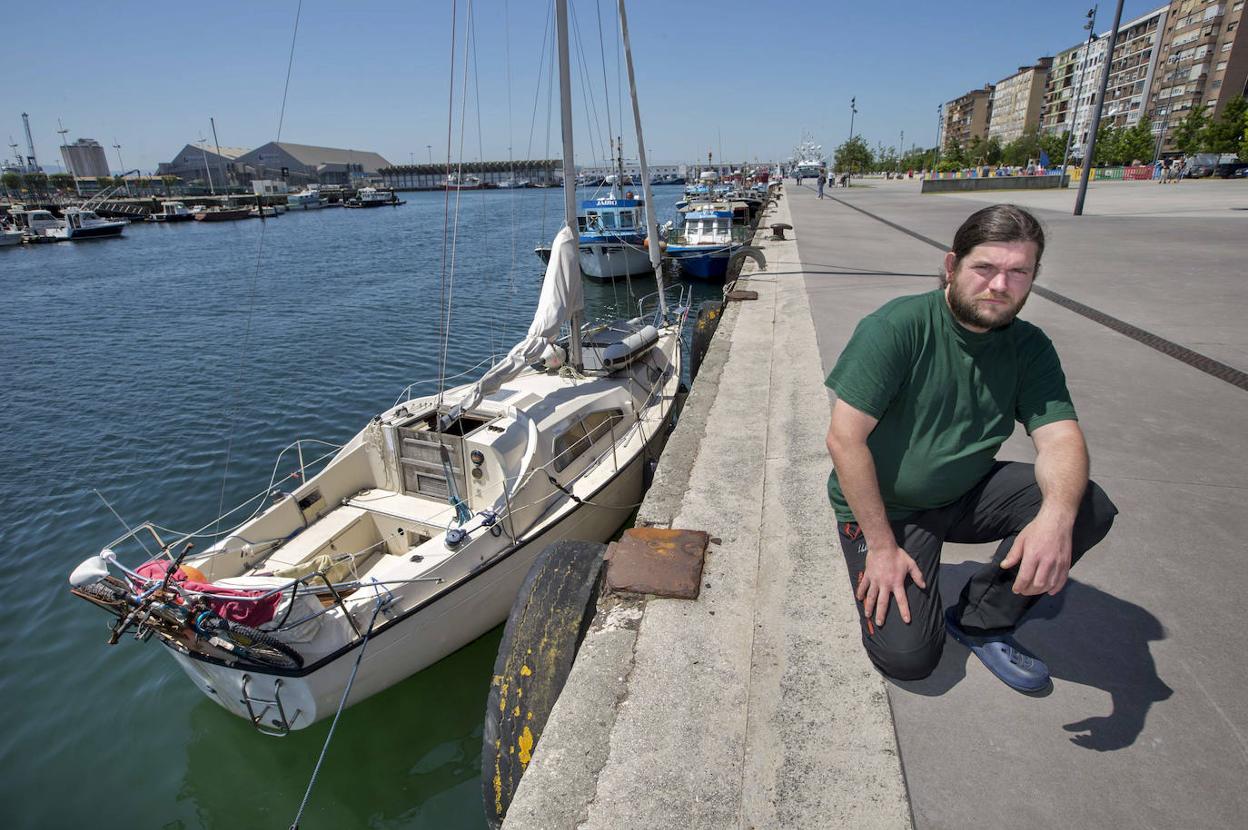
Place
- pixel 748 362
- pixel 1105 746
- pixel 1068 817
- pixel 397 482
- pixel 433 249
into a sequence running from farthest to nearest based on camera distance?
pixel 433 249 → pixel 748 362 → pixel 397 482 → pixel 1105 746 → pixel 1068 817

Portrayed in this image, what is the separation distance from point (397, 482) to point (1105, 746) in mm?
6684

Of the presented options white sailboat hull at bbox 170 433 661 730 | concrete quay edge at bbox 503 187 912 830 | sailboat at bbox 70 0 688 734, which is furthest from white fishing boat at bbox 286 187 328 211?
concrete quay edge at bbox 503 187 912 830

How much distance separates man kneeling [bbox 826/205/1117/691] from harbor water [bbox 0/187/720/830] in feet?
14.9

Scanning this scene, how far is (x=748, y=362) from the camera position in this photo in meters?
8.08

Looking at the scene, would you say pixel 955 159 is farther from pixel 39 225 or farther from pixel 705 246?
pixel 39 225

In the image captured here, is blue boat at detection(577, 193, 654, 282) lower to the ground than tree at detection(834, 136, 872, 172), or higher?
lower

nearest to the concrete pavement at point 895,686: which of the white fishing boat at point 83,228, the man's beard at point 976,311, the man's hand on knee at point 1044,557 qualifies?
the man's beard at point 976,311

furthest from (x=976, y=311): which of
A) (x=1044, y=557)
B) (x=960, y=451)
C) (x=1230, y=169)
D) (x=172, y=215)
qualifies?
(x=172, y=215)

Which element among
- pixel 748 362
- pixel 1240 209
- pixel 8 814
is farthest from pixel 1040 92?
pixel 8 814

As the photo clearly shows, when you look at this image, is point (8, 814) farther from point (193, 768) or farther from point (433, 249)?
point (433, 249)

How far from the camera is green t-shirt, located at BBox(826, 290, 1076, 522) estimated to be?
7.95 ft

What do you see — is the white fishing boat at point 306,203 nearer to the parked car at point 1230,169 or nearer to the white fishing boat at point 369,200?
the white fishing boat at point 369,200

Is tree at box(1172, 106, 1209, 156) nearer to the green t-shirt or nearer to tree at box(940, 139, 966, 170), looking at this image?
tree at box(940, 139, 966, 170)

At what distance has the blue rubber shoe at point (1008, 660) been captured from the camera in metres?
2.65
